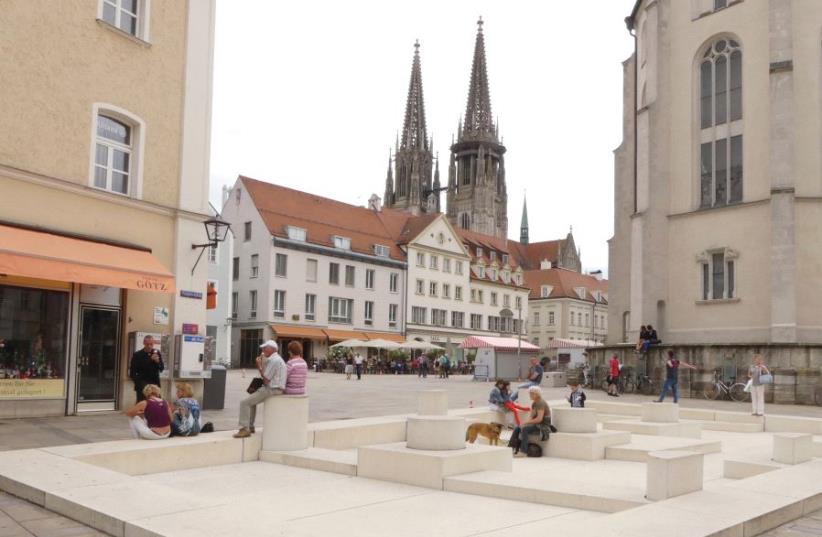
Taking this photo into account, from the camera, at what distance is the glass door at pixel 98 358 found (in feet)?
52.7

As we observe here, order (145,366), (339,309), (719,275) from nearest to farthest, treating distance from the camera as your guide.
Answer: (145,366), (719,275), (339,309)

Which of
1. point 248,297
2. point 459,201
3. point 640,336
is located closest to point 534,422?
point 640,336

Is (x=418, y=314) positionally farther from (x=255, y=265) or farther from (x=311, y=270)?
(x=255, y=265)

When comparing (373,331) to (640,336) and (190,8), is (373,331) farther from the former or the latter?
(190,8)

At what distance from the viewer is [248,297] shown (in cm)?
5884

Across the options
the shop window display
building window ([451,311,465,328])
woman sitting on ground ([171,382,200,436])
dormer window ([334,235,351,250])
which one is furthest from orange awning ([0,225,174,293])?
building window ([451,311,465,328])

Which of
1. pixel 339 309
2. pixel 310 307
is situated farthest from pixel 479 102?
pixel 310 307

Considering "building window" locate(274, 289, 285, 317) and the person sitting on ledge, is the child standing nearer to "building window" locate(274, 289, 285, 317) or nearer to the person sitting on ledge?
the person sitting on ledge

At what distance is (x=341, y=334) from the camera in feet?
204

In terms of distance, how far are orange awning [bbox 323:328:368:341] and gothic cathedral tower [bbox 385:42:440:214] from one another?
53.2m

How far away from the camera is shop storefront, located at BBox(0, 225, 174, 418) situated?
14438mm

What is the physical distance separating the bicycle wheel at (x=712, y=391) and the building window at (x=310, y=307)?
37104 millimetres

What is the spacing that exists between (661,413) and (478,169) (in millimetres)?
100136

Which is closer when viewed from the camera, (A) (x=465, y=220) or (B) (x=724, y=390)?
(B) (x=724, y=390)
